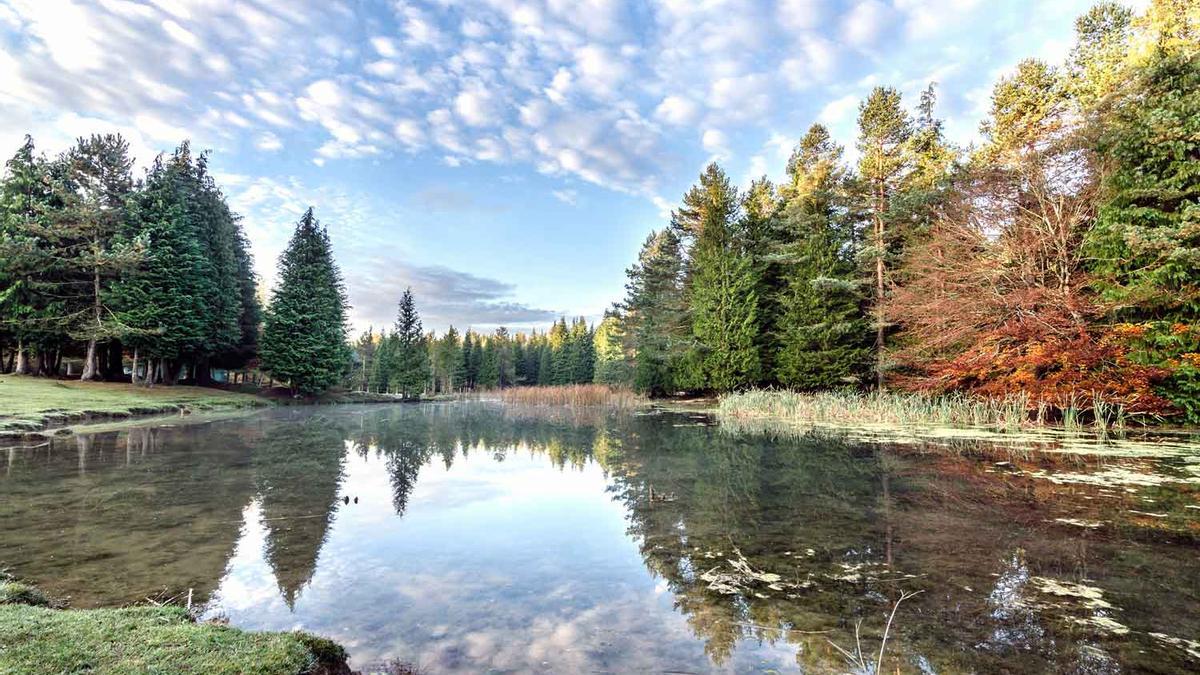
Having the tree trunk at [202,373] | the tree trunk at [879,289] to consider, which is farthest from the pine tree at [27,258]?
the tree trunk at [879,289]

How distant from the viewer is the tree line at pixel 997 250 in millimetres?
12703

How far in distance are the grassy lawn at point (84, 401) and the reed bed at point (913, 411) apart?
2179 centimetres

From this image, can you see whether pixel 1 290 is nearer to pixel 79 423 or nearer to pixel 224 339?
pixel 224 339

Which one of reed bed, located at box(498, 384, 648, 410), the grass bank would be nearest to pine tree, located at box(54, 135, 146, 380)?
reed bed, located at box(498, 384, 648, 410)

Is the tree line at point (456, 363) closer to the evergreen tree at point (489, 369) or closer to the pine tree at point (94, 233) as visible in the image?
the evergreen tree at point (489, 369)

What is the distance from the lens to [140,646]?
91.7 inches

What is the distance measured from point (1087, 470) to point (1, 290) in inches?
1547

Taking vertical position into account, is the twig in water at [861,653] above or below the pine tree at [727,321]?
below

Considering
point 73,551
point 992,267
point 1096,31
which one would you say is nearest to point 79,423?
point 73,551

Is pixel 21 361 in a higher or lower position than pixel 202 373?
higher

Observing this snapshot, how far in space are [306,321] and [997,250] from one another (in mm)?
34933

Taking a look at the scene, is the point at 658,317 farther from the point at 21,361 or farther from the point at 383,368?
the point at 383,368

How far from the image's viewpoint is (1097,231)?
13.7m

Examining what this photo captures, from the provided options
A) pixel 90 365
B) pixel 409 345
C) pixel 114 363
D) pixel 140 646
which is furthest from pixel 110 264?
pixel 140 646
